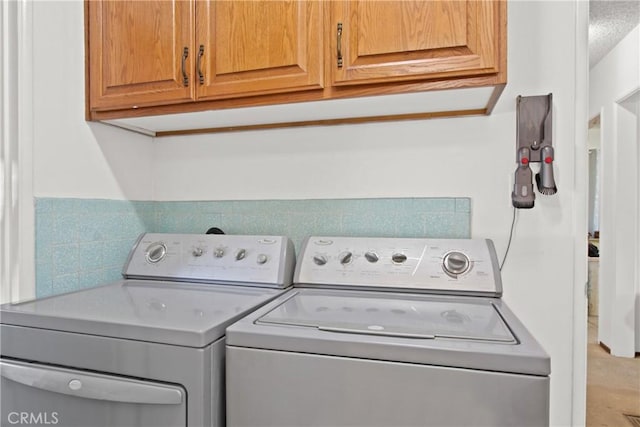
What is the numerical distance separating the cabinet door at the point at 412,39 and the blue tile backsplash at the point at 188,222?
501mm

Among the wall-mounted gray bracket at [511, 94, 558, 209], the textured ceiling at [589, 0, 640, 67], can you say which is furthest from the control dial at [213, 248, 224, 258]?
the textured ceiling at [589, 0, 640, 67]

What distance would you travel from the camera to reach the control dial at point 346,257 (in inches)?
51.3

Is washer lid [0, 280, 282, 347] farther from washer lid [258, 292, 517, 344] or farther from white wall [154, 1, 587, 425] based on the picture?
white wall [154, 1, 587, 425]

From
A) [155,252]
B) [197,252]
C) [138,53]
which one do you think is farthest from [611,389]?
[138,53]

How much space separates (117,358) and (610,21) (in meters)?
3.79

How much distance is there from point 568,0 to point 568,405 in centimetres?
138

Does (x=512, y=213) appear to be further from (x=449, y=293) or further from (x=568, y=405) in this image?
(x=568, y=405)

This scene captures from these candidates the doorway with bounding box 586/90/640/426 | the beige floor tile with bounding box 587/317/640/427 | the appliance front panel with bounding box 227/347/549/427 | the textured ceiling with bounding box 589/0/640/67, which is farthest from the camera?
the doorway with bounding box 586/90/640/426

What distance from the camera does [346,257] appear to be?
1.31 metres

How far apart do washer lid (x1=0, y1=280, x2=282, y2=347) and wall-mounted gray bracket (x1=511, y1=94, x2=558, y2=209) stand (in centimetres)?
89

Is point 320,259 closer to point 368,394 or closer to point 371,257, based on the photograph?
point 371,257

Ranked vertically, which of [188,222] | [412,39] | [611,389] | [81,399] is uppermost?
[412,39]

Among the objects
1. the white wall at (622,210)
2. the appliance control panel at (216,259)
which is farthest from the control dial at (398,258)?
the white wall at (622,210)

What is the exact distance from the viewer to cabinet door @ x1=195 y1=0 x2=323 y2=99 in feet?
3.88
